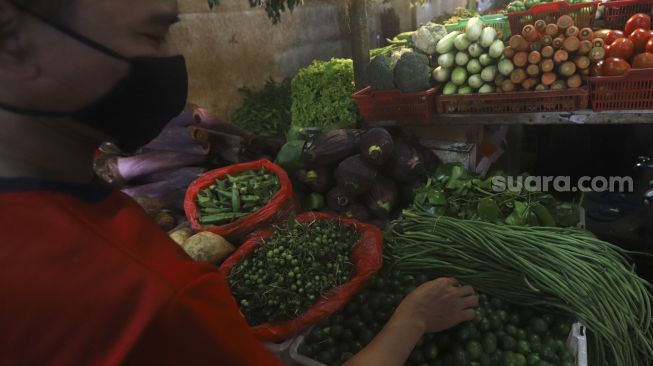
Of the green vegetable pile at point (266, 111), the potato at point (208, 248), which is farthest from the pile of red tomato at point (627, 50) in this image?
the green vegetable pile at point (266, 111)

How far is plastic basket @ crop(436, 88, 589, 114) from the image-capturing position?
2.67 metres

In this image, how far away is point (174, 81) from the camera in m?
0.97

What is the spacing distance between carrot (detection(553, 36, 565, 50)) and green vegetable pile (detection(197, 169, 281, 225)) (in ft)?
7.02

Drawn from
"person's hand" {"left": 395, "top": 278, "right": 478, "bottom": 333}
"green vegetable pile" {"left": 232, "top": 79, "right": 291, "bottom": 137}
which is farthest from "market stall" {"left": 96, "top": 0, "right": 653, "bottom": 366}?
"green vegetable pile" {"left": 232, "top": 79, "right": 291, "bottom": 137}

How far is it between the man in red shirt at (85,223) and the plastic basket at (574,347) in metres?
0.96

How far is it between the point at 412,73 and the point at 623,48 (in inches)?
53.3

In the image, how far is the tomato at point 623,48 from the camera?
8.68 feet

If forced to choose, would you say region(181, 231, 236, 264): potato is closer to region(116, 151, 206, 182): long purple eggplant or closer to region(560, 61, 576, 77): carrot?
region(116, 151, 206, 182): long purple eggplant

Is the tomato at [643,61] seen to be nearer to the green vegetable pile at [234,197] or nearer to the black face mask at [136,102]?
the green vegetable pile at [234,197]

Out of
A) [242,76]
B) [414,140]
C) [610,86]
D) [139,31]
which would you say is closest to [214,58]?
[242,76]

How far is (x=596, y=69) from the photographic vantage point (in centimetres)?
267

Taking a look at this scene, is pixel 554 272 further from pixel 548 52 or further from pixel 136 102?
pixel 136 102

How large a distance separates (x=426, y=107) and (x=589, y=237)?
1447 millimetres

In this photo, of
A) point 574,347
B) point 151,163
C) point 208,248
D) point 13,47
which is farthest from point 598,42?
point 151,163
